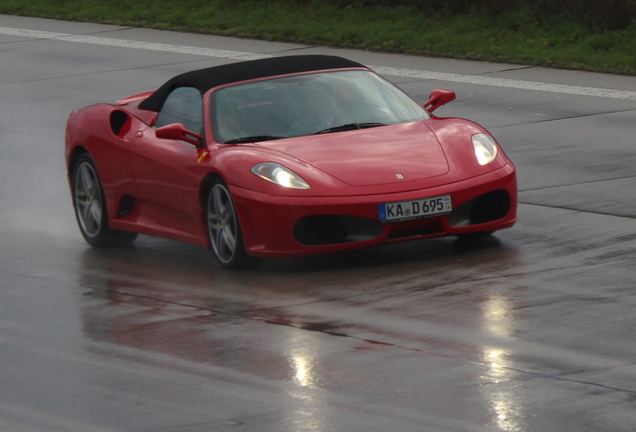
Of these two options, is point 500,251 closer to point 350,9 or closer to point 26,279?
point 26,279

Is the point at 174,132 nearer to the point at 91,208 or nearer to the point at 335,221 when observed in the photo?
the point at 335,221

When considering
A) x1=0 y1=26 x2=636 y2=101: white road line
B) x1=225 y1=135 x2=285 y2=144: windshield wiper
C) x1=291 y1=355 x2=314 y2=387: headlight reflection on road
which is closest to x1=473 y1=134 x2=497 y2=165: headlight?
x1=225 y1=135 x2=285 y2=144: windshield wiper

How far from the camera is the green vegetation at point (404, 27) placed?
59.9 ft

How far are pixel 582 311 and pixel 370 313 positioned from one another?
1069mm

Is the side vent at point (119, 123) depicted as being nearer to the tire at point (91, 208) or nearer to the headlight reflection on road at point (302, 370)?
the tire at point (91, 208)

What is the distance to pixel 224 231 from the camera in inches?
351

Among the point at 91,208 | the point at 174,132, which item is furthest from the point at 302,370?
the point at 91,208

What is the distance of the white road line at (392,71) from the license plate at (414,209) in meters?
6.94

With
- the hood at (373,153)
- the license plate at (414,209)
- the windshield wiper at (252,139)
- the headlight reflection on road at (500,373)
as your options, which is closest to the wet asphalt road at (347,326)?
the headlight reflection on road at (500,373)

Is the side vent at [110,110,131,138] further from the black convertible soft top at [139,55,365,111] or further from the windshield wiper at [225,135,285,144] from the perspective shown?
the windshield wiper at [225,135,285,144]

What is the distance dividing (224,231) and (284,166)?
614mm

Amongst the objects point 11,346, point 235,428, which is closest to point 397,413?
point 235,428

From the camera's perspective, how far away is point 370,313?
24.5 feet

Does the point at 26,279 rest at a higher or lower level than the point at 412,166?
lower
